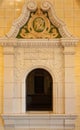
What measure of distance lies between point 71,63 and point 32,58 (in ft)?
2.25

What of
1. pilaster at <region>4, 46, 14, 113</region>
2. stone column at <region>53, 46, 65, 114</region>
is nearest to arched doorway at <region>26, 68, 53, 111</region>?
stone column at <region>53, 46, 65, 114</region>

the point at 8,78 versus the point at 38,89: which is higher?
the point at 8,78

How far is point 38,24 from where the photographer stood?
15.7 ft

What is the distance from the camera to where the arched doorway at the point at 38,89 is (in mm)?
4863

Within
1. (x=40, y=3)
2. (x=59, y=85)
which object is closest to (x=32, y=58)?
(x=59, y=85)

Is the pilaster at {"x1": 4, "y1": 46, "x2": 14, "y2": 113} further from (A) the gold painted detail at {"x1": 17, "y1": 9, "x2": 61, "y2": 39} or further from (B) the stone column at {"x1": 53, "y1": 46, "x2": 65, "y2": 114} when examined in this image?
(B) the stone column at {"x1": 53, "y1": 46, "x2": 65, "y2": 114}

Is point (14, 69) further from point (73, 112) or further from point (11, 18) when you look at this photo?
point (73, 112)

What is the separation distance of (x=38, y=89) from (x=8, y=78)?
1.90ft

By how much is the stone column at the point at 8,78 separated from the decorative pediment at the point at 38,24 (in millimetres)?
292

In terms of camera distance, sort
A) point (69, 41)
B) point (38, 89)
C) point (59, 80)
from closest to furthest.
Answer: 1. point (69, 41)
2. point (59, 80)
3. point (38, 89)

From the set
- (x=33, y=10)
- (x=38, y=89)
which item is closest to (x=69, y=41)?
(x=33, y=10)

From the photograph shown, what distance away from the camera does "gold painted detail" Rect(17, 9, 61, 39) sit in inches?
188

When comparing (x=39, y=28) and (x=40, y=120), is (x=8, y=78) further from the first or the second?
(x=39, y=28)

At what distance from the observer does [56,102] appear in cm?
474
